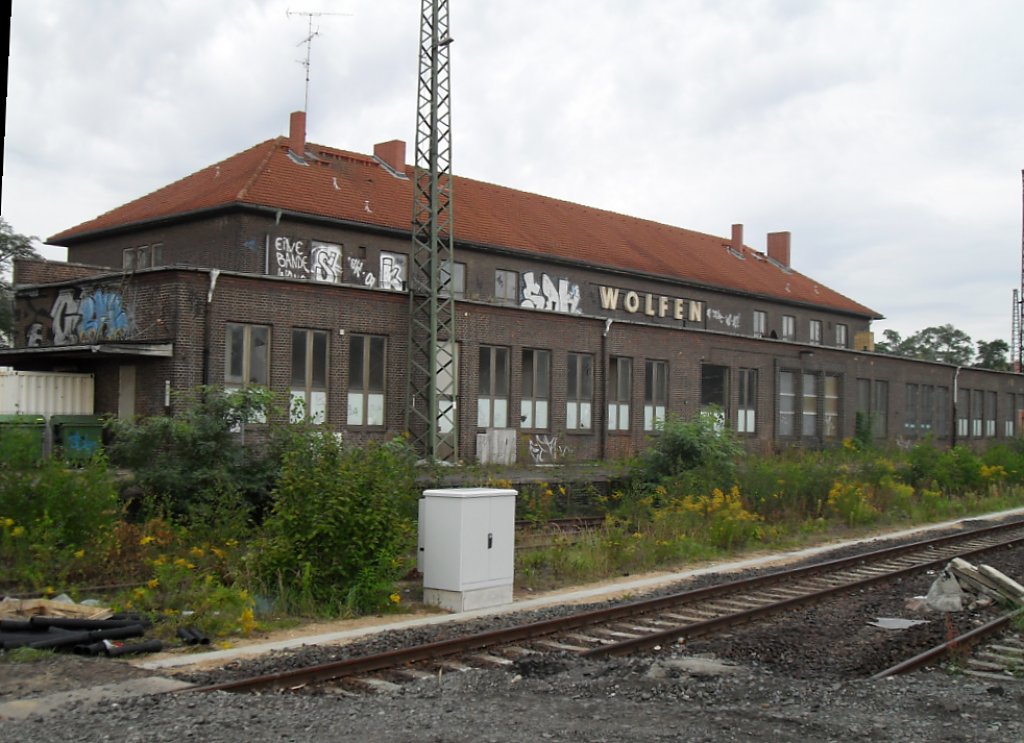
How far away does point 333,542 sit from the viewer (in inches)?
486

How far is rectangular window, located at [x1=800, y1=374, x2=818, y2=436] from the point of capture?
43.2 m

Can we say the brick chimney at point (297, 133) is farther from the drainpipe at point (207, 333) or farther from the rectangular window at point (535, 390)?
the drainpipe at point (207, 333)

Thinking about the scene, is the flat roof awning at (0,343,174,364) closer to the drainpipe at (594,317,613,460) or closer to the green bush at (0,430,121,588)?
the green bush at (0,430,121,588)

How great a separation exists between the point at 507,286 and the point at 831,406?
15052 millimetres

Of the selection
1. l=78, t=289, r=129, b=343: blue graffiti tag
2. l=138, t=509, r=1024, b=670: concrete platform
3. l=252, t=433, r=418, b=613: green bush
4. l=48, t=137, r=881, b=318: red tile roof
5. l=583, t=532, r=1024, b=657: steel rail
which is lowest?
l=138, t=509, r=1024, b=670: concrete platform

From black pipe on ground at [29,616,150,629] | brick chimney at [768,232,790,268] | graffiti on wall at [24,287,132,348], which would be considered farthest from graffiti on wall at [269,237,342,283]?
brick chimney at [768,232,790,268]

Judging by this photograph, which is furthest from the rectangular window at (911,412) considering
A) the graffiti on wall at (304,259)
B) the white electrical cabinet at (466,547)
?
the white electrical cabinet at (466,547)

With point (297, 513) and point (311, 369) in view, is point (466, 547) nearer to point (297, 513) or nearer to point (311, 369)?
point (297, 513)

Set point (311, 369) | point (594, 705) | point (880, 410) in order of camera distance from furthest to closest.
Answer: point (880, 410), point (311, 369), point (594, 705)

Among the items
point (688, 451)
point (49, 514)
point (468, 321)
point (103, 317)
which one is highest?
point (468, 321)

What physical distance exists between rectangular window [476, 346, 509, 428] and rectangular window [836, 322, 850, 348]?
32210 mm

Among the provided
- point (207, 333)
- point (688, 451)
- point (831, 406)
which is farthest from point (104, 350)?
point (831, 406)

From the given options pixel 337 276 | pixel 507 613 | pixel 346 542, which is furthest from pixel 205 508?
pixel 337 276

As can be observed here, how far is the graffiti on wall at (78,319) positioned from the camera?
83.7 ft
